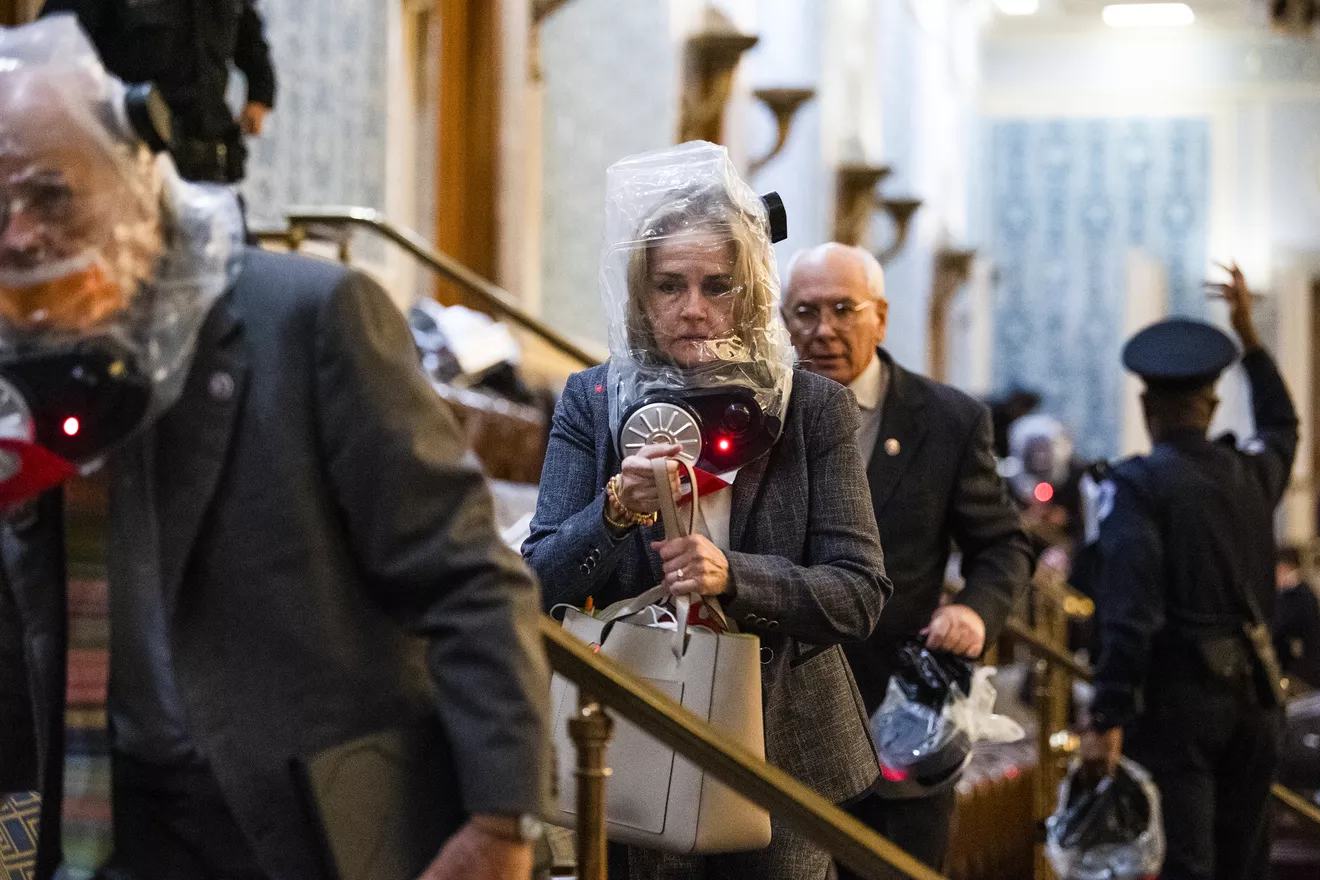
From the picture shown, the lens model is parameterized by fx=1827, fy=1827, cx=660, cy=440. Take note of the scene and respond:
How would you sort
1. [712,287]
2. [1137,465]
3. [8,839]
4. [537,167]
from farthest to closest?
[537,167], [1137,465], [712,287], [8,839]

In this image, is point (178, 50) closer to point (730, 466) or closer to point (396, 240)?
point (396, 240)

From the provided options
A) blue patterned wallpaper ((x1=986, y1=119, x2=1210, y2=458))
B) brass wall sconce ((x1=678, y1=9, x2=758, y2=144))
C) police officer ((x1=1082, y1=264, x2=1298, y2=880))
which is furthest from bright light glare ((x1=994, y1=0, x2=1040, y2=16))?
police officer ((x1=1082, y1=264, x2=1298, y2=880))

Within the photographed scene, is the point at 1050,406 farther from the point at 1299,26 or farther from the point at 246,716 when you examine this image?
the point at 246,716

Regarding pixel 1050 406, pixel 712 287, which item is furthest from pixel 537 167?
pixel 1050 406

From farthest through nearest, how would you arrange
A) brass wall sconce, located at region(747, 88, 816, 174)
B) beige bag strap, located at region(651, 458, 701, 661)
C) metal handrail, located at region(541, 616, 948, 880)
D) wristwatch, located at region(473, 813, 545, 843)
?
1. brass wall sconce, located at region(747, 88, 816, 174)
2. beige bag strap, located at region(651, 458, 701, 661)
3. metal handrail, located at region(541, 616, 948, 880)
4. wristwatch, located at region(473, 813, 545, 843)

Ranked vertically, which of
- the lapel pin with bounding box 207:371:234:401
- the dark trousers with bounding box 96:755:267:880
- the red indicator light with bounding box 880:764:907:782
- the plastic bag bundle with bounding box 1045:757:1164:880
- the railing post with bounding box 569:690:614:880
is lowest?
the plastic bag bundle with bounding box 1045:757:1164:880

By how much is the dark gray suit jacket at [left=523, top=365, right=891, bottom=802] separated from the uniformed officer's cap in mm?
2155

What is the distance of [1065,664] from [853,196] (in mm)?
7943

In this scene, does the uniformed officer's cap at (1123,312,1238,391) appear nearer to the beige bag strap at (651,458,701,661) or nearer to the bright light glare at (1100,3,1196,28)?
the beige bag strap at (651,458,701,661)

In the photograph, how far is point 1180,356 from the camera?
4.57 m

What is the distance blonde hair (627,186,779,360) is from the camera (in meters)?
2.51

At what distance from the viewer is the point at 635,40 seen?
939 centimetres

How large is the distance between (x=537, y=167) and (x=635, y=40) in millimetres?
1418

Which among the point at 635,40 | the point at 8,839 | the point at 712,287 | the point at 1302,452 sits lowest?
the point at 1302,452
